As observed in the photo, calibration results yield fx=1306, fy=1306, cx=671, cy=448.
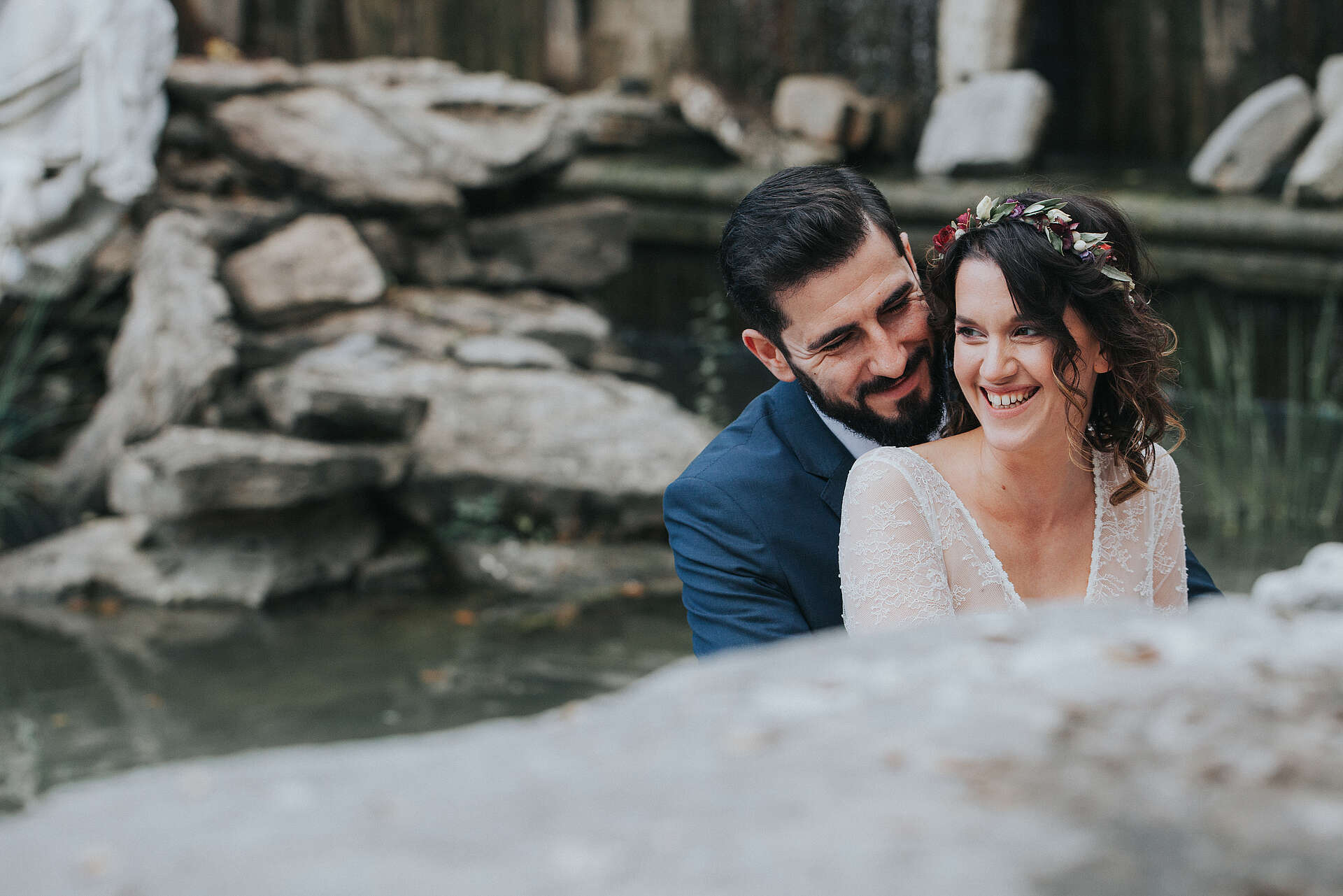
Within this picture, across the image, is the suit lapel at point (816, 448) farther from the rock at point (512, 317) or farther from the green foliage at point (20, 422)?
the green foliage at point (20, 422)

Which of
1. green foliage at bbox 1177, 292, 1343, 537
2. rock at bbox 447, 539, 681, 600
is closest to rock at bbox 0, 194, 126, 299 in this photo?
rock at bbox 447, 539, 681, 600

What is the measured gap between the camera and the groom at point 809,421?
2422 mm

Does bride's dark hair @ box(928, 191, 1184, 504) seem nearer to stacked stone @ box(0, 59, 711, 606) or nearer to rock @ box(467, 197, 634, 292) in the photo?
stacked stone @ box(0, 59, 711, 606)

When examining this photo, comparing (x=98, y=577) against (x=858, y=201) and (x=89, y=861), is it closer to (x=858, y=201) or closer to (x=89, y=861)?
(x=858, y=201)

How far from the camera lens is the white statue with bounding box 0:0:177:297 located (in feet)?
19.8

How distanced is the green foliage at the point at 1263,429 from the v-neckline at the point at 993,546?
8.51 feet

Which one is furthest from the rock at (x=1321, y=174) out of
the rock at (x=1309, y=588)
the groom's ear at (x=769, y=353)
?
the rock at (x=1309, y=588)

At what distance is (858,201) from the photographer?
2.55 m

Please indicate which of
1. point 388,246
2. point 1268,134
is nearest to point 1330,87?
point 1268,134

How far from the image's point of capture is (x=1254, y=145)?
8250mm

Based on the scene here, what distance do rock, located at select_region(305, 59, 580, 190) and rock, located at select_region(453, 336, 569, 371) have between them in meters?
1.13

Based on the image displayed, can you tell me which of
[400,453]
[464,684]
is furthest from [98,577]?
[464,684]

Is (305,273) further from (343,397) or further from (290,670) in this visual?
(290,670)

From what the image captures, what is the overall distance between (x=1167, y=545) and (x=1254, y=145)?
6865 mm
